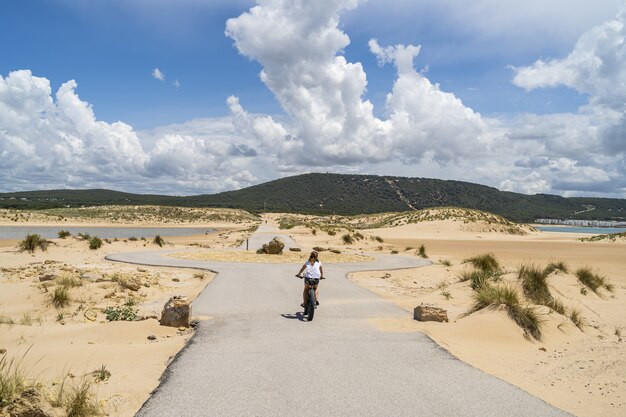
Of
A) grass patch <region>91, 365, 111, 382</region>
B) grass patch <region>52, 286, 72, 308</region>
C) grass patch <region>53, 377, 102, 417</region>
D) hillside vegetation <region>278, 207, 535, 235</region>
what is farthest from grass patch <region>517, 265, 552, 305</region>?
hillside vegetation <region>278, 207, 535, 235</region>

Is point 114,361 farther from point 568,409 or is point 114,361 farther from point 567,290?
point 567,290

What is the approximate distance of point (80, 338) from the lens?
830cm

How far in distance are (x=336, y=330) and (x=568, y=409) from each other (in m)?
4.54

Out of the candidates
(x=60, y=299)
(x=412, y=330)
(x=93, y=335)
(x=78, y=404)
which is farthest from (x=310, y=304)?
(x=60, y=299)

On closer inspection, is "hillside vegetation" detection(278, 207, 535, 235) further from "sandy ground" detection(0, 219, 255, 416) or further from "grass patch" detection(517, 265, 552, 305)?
"grass patch" detection(517, 265, 552, 305)

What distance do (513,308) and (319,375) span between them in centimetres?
574

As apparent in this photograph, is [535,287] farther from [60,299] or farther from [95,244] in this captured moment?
[95,244]

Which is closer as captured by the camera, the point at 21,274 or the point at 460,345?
the point at 460,345

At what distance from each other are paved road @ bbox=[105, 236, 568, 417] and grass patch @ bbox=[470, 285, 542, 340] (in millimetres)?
2202

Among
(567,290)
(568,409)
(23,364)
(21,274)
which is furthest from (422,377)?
(21,274)

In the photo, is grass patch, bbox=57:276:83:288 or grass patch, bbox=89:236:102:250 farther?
grass patch, bbox=89:236:102:250

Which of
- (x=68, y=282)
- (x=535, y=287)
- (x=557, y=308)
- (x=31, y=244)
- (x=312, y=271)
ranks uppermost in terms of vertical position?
(x=312, y=271)

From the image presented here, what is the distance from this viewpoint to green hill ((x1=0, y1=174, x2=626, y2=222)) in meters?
164

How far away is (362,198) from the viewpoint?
178m
